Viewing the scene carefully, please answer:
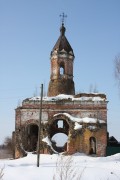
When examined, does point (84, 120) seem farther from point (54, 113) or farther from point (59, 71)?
point (59, 71)

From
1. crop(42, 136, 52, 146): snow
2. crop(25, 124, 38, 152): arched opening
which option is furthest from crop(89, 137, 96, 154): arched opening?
crop(25, 124, 38, 152): arched opening

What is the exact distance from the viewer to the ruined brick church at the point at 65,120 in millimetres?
24141

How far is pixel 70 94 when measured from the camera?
2820cm

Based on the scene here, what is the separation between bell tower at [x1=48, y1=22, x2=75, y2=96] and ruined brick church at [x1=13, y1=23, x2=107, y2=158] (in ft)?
0.29

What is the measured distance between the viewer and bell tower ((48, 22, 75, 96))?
2806cm

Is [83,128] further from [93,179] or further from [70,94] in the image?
[93,179]

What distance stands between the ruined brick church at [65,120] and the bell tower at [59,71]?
87 mm

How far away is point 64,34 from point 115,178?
20627 mm

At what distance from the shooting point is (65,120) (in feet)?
84.5

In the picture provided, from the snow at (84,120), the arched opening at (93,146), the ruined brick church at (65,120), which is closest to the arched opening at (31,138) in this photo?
the ruined brick church at (65,120)

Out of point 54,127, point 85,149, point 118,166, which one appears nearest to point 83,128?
point 85,149

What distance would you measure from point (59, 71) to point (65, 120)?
191 inches

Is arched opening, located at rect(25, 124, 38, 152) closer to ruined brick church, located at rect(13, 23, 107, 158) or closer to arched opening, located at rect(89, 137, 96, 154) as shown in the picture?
ruined brick church, located at rect(13, 23, 107, 158)

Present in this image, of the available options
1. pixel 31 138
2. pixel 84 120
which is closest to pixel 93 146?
pixel 84 120
